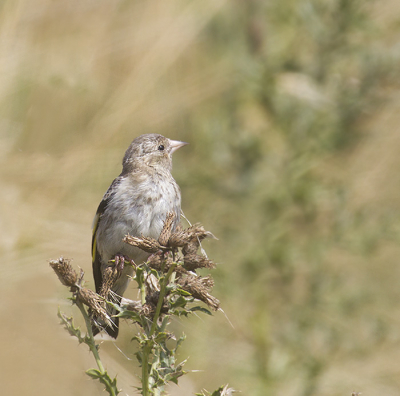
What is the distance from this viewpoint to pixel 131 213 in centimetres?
306

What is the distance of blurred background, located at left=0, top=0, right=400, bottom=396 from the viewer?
4430mm

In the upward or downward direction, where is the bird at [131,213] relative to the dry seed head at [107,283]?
upward

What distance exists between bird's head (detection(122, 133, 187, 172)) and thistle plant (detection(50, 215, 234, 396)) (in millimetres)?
1707

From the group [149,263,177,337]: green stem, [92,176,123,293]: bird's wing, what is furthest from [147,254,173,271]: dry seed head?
[92,176,123,293]: bird's wing

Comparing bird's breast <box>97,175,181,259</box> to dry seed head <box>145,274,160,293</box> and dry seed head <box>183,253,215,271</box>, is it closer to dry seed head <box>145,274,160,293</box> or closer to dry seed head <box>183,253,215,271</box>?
dry seed head <box>145,274,160,293</box>

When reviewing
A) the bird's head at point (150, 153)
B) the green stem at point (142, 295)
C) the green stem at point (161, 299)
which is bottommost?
the green stem at point (161, 299)

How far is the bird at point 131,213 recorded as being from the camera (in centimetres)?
302

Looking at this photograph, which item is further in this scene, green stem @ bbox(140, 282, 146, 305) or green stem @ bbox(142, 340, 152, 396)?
green stem @ bbox(140, 282, 146, 305)

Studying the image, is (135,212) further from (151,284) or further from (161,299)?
(161,299)

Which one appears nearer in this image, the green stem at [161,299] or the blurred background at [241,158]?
the green stem at [161,299]

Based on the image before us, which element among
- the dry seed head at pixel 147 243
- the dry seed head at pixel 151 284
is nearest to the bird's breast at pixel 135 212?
the dry seed head at pixel 151 284

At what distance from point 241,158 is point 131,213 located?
1837 millimetres

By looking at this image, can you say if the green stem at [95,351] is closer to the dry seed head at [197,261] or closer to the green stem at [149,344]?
the green stem at [149,344]

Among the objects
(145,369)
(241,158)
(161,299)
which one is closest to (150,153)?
(241,158)
